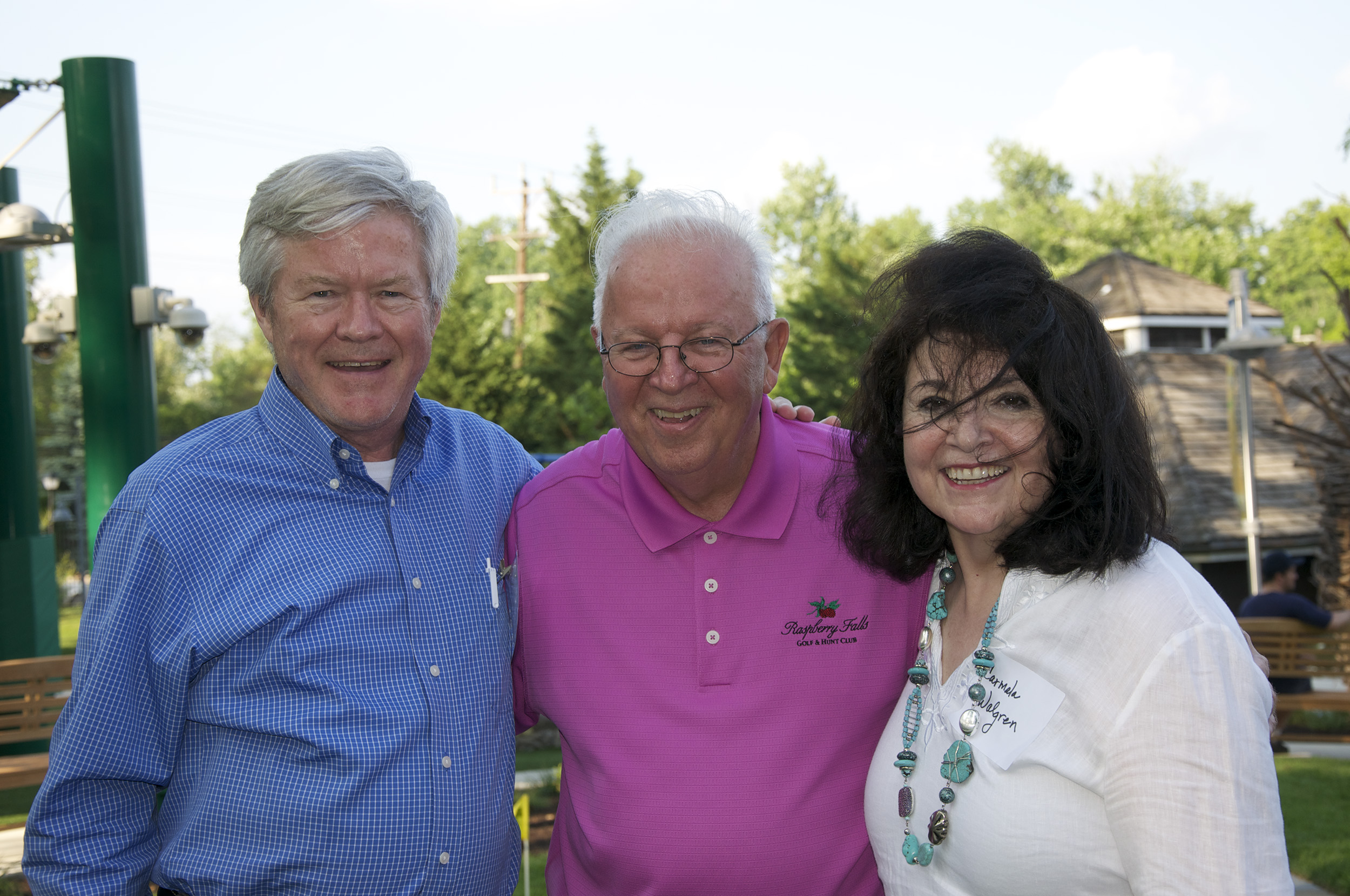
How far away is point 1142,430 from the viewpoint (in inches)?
83.3

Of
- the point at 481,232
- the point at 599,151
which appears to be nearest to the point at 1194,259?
the point at 599,151

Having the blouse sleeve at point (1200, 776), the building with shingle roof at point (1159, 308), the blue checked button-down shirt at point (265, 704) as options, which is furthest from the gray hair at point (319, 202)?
the building with shingle roof at point (1159, 308)

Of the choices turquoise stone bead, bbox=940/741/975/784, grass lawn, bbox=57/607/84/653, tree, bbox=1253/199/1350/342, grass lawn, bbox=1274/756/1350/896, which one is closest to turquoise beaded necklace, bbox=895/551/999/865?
turquoise stone bead, bbox=940/741/975/784

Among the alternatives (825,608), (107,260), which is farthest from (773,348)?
(107,260)

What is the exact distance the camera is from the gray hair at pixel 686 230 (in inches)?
104

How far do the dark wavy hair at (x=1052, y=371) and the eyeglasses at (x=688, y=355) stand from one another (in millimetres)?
426

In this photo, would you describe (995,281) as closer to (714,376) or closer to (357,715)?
(714,376)

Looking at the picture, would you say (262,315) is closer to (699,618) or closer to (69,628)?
(699,618)

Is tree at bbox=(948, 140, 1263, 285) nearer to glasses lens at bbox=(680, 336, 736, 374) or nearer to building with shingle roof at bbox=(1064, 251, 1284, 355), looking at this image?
building with shingle roof at bbox=(1064, 251, 1284, 355)

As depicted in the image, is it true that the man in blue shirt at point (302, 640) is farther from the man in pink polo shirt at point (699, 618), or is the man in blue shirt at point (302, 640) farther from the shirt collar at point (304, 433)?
→ the man in pink polo shirt at point (699, 618)

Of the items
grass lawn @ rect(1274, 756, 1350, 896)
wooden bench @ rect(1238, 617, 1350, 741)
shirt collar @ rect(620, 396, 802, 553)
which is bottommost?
grass lawn @ rect(1274, 756, 1350, 896)

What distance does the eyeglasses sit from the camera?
2.61 meters

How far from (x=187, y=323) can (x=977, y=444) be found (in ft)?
29.4

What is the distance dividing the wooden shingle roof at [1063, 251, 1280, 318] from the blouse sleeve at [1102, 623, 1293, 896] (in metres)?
22.9
